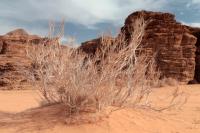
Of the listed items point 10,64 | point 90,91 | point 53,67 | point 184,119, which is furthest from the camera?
point 10,64

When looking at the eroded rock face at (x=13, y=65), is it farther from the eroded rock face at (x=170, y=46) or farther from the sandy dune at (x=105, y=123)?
the sandy dune at (x=105, y=123)

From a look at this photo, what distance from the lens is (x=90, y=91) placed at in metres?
6.04

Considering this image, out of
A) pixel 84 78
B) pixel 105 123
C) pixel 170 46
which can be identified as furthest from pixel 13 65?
pixel 105 123

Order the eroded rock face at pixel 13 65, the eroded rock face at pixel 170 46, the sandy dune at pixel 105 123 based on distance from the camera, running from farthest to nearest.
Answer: the eroded rock face at pixel 13 65 < the eroded rock face at pixel 170 46 < the sandy dune at pixel 105 123

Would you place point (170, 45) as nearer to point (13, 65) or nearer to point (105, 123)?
point (13, 65)

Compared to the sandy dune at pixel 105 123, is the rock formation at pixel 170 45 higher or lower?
higher

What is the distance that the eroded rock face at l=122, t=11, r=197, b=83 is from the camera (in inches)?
837

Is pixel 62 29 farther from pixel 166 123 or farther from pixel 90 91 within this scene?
pixel 166 123

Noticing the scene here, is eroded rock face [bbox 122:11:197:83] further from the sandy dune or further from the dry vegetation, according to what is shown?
the dry vegetation

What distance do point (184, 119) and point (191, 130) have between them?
1098 millimetres

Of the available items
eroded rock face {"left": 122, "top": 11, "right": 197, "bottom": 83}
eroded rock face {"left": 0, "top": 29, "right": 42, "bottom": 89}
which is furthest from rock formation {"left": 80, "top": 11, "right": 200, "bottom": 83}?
eroded rock face {"left": 0, "top": 29, "right": 42, "bottom": 89}

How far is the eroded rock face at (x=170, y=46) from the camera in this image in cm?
2127

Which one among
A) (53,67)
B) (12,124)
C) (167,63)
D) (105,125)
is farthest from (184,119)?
(167,63)

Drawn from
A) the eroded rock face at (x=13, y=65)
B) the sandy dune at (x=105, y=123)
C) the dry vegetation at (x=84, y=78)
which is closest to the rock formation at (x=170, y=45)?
the eroded rock face at (x=13, y=65)
